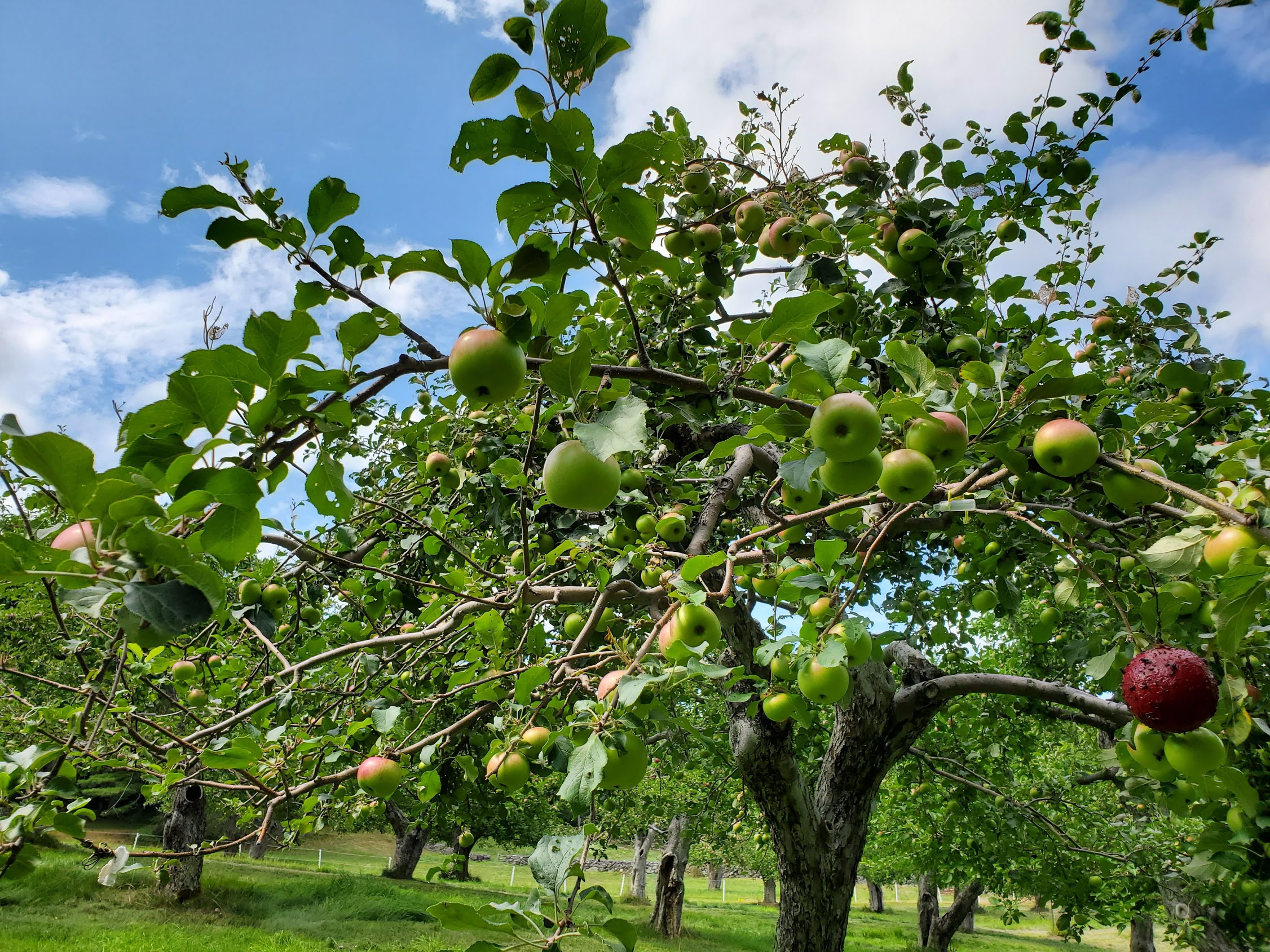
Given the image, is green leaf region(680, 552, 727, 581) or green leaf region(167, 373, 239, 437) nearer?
green leaf region(167, 373, 239, 437)

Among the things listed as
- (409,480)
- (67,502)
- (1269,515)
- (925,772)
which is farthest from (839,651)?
(925,772)

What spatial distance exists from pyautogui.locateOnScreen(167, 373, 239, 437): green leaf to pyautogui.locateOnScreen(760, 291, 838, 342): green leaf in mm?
1116

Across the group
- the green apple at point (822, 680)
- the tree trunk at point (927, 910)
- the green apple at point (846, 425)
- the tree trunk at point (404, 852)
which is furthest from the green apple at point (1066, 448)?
the tree trunk at point (404, 852)

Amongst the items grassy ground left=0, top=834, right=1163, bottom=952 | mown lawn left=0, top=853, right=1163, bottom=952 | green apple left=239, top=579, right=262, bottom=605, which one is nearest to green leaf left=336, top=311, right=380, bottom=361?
green apple left=239, top=579, right=262, bottom=605

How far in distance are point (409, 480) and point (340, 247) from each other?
3.99m

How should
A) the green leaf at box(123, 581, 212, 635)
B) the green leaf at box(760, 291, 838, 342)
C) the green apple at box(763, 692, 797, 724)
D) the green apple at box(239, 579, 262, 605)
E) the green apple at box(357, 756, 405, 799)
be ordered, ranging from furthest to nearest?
the green apple at box(239, 579, 262, 605)
the green apple at box(357, 756, 405, 799)
the green apple at box(763, 692, 797, 724)
the green leaf at box(760, 291, 838, 342)
the green leaf at box(123, 581, 212, 635)

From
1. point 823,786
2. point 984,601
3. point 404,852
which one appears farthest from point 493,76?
point 404,852

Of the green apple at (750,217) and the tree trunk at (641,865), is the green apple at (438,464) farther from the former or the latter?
the tree trunk at (641,865)

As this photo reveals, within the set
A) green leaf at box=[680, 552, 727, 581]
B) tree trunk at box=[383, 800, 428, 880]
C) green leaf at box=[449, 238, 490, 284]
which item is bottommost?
tree trunk at box=[383, 800, 428, 880]

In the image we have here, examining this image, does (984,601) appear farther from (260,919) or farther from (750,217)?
(260,919)

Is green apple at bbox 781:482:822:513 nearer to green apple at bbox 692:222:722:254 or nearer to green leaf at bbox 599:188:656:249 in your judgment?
green apple at bbox 692:222:722:254

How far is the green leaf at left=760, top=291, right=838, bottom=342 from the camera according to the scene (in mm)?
1530

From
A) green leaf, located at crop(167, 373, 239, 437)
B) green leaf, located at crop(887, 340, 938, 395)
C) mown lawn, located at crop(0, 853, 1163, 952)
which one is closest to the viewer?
green leaf, located at crop(167, 373, 239, 437)

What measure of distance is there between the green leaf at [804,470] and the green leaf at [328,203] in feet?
3.55
